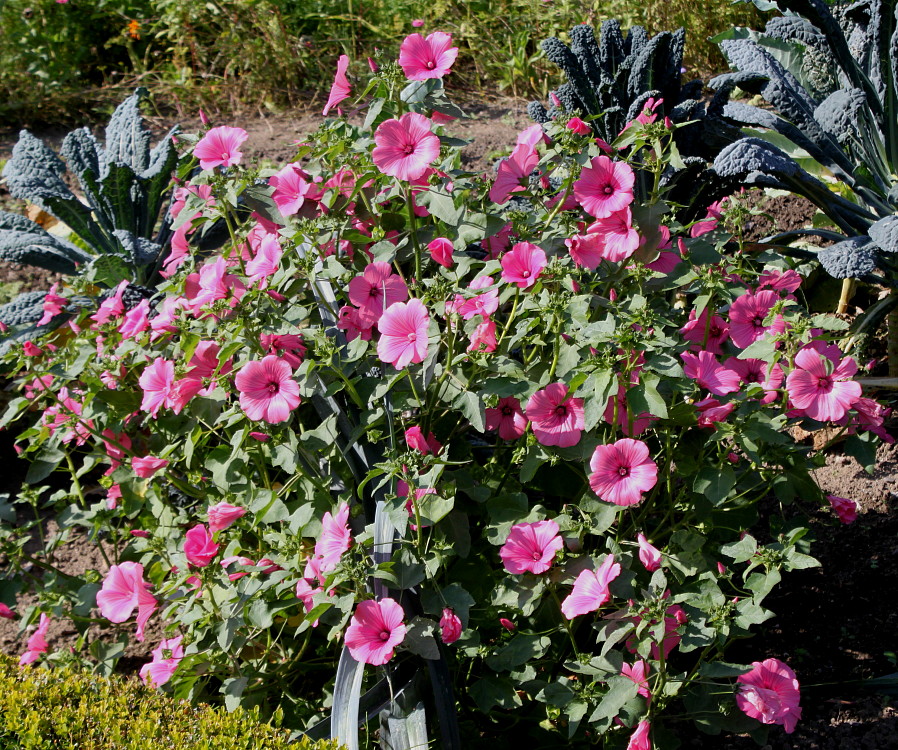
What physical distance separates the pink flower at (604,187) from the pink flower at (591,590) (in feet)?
2.06

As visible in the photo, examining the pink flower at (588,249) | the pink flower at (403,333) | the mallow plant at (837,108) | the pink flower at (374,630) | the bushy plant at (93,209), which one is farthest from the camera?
the bushy plant at (93,209)

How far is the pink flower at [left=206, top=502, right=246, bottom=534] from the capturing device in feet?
5.62

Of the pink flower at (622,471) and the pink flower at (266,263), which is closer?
the pink flower at (622,471)

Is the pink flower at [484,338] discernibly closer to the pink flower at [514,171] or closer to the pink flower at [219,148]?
the pink flower at [514,171]

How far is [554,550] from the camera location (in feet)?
5.07

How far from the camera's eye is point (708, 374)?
1.69 meters

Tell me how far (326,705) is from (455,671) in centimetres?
29

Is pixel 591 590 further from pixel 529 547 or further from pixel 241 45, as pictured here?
pixel 241 45

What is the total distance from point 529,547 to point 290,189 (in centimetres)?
89

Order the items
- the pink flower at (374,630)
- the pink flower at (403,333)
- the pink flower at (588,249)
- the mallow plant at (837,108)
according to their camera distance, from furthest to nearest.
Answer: the mallow plant at (837,108)
the pink flower at (588,249)
the pink flower at (403,333)
the pink flower at (374,630)

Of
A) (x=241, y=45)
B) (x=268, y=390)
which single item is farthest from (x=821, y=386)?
(x=241, y=45)

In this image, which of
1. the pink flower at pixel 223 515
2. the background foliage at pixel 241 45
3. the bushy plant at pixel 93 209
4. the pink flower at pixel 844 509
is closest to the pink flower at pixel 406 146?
the pink flower at pixel 223 515

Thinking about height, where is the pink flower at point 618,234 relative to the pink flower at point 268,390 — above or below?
above

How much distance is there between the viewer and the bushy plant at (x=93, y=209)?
324 centimetres
